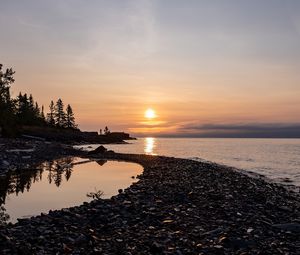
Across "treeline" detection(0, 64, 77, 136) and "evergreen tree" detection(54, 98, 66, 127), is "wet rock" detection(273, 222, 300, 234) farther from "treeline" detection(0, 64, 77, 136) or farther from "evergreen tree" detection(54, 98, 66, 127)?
"evergreen tree" detection(54, 98, 66, 127)

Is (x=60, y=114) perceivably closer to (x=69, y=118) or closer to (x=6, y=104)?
(x=69, y=118)

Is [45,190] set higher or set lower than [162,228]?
higher

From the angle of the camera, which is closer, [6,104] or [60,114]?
[6,104]

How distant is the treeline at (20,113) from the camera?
81688mm

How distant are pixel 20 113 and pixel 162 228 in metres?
120

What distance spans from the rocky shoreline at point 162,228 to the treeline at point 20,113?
69.8m

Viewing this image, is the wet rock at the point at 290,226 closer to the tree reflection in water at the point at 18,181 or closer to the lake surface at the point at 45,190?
the lake surface at the point at 45,190

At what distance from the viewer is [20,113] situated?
12400cm

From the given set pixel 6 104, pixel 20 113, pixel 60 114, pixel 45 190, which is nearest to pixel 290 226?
pixel 45 190

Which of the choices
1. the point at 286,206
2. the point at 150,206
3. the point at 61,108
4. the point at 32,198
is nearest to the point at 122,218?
the point at 150,206

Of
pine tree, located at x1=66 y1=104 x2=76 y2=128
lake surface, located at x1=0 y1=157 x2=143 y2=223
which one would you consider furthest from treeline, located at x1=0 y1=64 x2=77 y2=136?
lake surface, located at x1=0 y1=157 x2=143 y2=223

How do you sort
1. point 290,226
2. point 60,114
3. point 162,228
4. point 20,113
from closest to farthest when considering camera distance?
point 162,228 → point 290,226 → point 20,113 → point 60,114

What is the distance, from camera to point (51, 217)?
13844 millimetres

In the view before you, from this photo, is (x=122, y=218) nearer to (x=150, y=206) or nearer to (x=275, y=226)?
(x=150, y=206)
